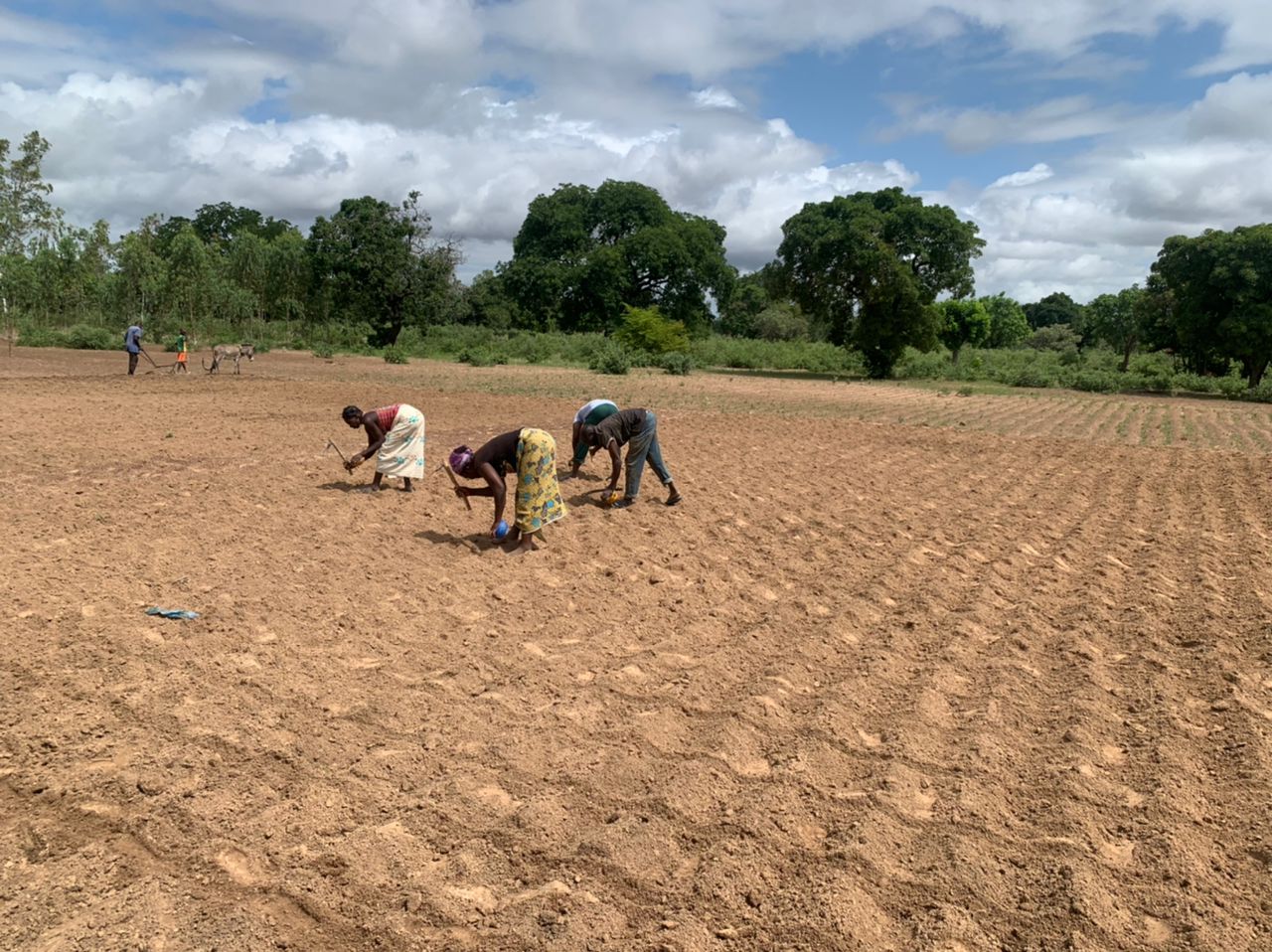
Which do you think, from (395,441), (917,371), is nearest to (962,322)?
(917,371)

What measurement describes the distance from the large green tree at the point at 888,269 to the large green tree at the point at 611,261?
61.2 ft

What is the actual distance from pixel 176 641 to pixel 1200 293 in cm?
3440

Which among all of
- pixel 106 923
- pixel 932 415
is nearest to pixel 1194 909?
pixel 106 923

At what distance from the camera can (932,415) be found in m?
20.5

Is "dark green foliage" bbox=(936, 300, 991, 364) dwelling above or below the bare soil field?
above

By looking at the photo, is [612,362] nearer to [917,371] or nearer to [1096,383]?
[917,371]

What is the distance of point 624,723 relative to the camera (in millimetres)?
4465

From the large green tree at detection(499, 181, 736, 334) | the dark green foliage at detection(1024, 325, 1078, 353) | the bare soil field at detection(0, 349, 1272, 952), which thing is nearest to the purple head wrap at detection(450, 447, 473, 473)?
the bare soil field at detection(0, 349, 1272, 952)

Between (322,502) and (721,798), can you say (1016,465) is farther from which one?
(721,798)

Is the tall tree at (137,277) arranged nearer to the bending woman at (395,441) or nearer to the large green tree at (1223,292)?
the bending woman at (395,441)

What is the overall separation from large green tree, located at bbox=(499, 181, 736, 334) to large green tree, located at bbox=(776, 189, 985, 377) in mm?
18653

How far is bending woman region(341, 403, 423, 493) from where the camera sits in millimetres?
8867

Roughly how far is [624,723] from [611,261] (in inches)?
1963

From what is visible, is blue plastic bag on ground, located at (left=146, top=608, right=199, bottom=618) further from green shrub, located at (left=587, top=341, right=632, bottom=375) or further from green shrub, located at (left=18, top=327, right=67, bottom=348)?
green shrub, located at (left=18, top=327, right=67, bottom=348)
